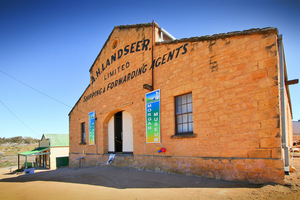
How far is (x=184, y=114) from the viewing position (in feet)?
26.5

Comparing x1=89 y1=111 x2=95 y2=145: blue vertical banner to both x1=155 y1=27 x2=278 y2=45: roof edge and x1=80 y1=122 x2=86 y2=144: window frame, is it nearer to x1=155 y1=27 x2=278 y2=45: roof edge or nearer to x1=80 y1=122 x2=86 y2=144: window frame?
x1=80 y1=122 x2=86 y2=144: window frame

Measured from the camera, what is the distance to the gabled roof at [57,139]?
93.2ft

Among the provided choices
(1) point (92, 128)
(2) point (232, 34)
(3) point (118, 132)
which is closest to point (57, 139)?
(1) point (92, 128)

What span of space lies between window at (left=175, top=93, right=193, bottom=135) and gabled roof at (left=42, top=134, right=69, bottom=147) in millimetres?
24516

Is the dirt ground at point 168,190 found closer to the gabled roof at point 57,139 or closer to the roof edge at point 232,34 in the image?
the roof edge at point 232,34

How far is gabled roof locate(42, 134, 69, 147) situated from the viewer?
28.4 meters

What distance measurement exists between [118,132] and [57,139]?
1976 cm

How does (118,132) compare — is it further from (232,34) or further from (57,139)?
(57,139)

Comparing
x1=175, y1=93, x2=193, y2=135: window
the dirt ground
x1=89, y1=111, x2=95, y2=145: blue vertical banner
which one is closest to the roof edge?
x1=175, y1=93, x2=193, y2=135: window

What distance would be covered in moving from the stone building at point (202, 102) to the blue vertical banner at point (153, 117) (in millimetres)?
42

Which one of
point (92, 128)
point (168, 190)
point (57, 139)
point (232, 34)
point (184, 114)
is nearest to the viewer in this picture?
point (168, 190)

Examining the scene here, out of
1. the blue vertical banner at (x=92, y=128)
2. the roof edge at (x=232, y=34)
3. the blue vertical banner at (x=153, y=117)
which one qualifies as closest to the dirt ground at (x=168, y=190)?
the blue vertical banner at (x=153, y=117)

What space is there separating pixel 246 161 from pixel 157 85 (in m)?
4.79

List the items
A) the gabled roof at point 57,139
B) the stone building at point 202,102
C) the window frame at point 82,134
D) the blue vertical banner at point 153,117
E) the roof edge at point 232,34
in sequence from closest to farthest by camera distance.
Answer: the stone building at point 202,102, the roof edge at point 232,34, the blue vertical banner at point 153,117, the window frame at point 82,134, the gabled roof at point 57,139
